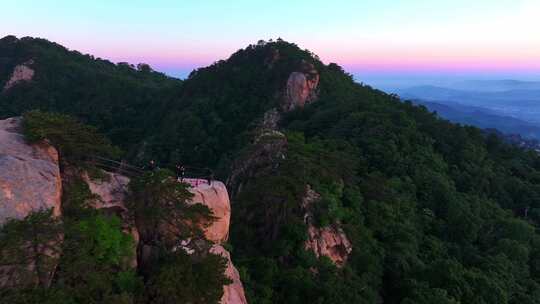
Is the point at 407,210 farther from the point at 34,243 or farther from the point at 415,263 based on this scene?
the point at 34,243

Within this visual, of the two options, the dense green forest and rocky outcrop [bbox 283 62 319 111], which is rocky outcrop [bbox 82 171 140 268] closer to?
the dense green forest

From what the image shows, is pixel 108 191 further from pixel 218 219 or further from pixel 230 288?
pixel 230 288

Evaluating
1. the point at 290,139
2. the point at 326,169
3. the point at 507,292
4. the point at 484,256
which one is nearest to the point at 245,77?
the point at 290,139

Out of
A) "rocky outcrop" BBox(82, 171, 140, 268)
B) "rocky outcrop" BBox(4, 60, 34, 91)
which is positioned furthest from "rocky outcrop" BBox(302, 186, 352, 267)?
"rocky outcrop" BBox(4, 60, 34, 91)

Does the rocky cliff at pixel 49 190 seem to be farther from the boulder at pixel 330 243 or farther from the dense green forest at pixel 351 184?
the boulder at pixel 330 243

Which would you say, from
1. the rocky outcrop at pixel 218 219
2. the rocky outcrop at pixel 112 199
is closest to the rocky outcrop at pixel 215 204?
the rocky outcrop at pixel 218 219

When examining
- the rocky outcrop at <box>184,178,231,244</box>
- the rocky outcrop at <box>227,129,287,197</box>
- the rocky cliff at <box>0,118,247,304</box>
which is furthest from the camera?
the rocky outcrop at <box>227,129,287,197</box>
